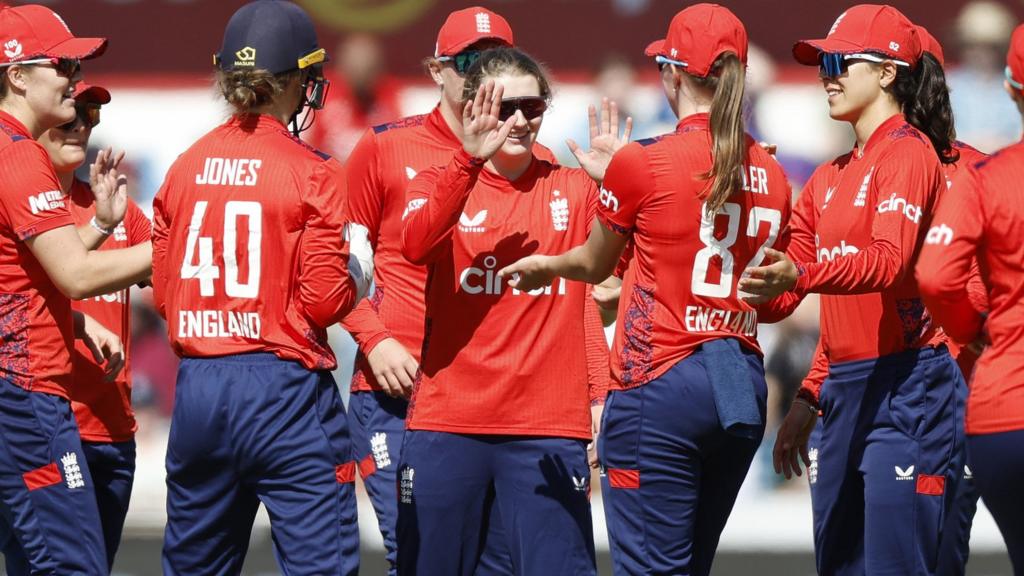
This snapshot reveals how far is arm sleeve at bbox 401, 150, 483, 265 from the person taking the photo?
458 centimetres

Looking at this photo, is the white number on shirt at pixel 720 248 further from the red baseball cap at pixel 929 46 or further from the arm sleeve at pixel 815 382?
the red baseball cap at pixel 929 46

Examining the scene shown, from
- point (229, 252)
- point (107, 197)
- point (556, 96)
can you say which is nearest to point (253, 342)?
point (229, 252)

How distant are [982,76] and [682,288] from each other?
4.38m

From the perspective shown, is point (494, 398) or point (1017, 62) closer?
point (1017, 62)

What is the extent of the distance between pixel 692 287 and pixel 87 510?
6.80 feet

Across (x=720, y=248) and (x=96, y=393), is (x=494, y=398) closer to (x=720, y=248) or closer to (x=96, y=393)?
(x=720, y=248)

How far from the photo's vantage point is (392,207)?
5.72 metres

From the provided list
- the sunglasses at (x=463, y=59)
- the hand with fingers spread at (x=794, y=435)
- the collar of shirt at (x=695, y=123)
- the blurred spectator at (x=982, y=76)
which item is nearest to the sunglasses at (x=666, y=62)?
the collar of shirt at (x=695, y=123)

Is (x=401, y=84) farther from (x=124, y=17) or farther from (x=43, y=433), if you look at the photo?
(x=43, y=433)

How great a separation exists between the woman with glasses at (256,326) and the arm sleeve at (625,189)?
2.64 ft

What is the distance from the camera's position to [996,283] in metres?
3.93

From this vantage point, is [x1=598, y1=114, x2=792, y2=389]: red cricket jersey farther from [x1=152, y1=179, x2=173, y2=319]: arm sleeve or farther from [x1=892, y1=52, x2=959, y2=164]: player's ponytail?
[x1=152, y1=179, x2=173, y2=319]: arm sleeve

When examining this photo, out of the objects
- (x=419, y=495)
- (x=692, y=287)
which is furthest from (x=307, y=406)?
(x=692, y=287)

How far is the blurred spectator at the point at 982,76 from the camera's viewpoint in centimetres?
827
